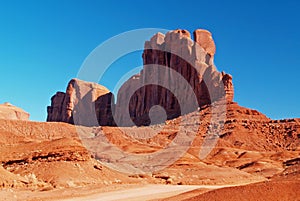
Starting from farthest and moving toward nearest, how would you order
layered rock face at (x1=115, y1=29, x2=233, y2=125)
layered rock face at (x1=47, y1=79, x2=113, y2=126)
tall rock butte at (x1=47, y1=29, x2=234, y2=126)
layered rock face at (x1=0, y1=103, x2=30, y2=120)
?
layered rock face at (x1=0, y1=103, x2=30, y2=120)
layered rock face at (x1=47, y1=79, x2=113, y2=126)
tall rock butte at (x1=47, y1=29, x2=234, y2=126)
layered rock face at (x1=115, y1=29, x2=233, y2=125)

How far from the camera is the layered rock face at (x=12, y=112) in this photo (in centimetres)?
17394

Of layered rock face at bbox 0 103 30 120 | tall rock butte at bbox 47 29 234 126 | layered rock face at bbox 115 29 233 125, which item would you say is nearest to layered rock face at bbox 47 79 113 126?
tall rock butte at bbox 47 29 234 126

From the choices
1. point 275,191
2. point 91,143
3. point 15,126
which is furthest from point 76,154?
point 15,126

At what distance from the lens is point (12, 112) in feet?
591

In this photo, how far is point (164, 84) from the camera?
13475 cm

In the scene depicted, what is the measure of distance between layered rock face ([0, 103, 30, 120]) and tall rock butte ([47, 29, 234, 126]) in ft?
63.9

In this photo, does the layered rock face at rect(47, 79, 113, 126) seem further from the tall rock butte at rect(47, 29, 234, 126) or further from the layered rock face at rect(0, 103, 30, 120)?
the layered rock face at rect(0, 103, 30, 120)

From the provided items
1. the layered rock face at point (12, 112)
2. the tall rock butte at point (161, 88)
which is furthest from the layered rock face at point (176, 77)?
the layered rock face at point (12, 112)

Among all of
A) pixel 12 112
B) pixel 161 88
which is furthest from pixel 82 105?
pixel 161 88

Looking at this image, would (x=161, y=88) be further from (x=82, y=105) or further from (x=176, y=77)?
(x=82, y=105)

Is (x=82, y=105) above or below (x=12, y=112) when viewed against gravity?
below

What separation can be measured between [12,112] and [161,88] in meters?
82.2

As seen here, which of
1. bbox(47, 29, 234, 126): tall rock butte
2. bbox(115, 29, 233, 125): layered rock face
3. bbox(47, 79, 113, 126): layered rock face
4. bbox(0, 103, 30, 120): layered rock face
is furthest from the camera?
bbox(0, 103, 30, 120): layered rock face

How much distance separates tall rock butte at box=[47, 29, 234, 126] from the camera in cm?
12169
